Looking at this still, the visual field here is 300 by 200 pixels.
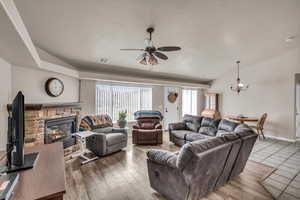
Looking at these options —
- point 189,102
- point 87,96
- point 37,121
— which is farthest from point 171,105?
point 37,121

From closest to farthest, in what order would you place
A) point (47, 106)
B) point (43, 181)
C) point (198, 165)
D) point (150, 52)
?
point (43, 181)
point (198, 165)
point (150, 52)
point (47, 106)

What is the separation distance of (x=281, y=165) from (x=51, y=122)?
5343 millimetres

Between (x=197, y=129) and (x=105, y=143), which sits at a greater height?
(x=197, y=129)

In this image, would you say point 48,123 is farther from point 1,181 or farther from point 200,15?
point 200,15

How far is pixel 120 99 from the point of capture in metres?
5.15

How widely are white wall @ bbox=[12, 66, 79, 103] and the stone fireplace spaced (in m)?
0.20

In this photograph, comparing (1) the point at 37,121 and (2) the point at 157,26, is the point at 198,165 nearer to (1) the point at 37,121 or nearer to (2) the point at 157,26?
(2) the point at 157,26

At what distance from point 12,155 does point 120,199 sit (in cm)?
145

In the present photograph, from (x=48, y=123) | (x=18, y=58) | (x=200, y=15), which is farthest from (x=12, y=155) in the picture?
(x=200, y=15)

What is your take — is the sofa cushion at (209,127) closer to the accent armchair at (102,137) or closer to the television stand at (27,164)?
the accent armchair at (102,137)

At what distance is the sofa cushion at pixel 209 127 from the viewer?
151 inches

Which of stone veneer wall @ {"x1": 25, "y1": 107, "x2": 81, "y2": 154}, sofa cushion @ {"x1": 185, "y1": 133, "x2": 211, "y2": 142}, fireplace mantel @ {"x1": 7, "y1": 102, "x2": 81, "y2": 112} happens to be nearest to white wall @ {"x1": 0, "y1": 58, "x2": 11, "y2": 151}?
fireplace mantel @ {"x1": 7, "y1": 102, "x2": 81, "y2": 112}

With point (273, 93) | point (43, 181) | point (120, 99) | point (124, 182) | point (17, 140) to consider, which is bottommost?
point (124, 182)

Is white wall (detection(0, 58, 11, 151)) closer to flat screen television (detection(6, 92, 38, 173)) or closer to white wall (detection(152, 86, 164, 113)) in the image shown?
flat screen television (detection(6, 92, 38, 173))
